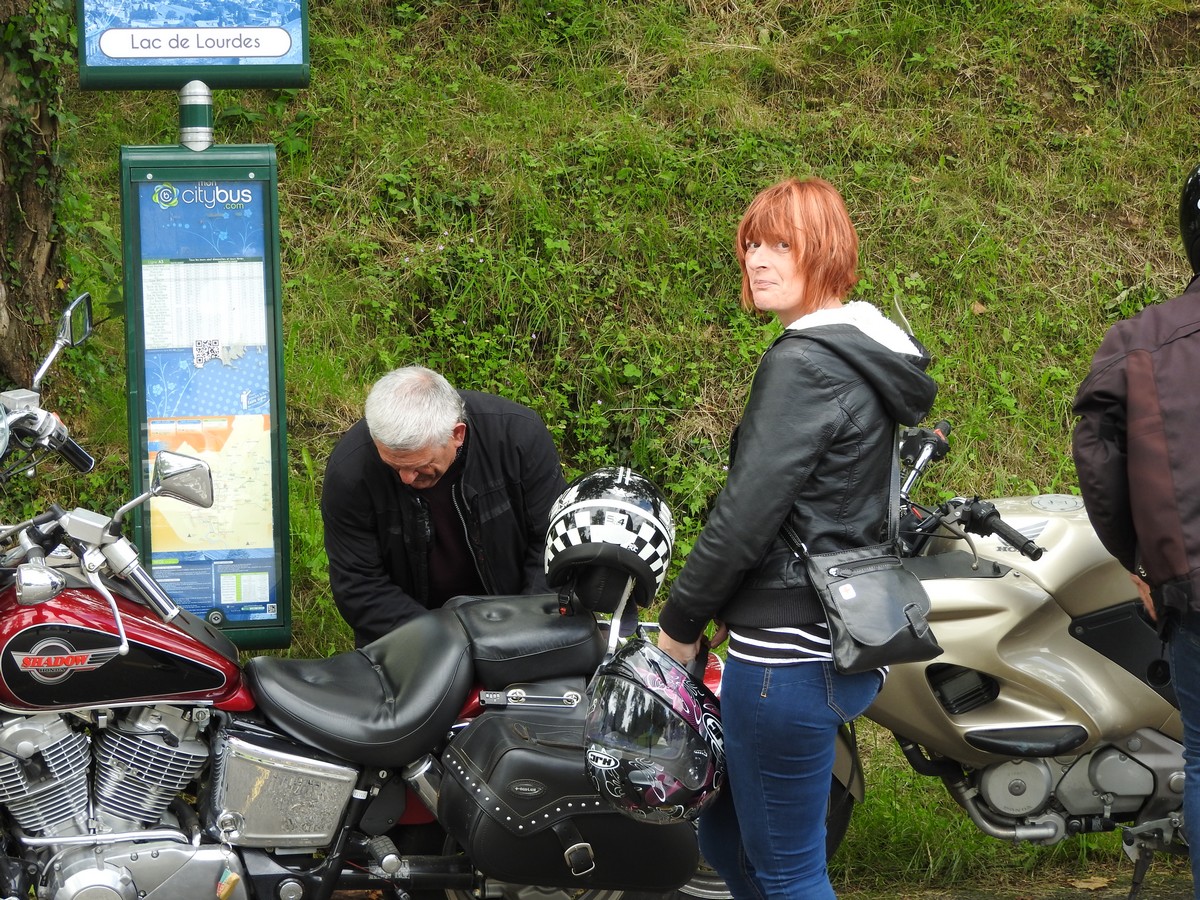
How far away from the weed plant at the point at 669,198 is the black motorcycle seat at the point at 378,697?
1.74 m

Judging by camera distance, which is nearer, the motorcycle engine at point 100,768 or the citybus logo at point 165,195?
the motorcycle engine at point 100,768

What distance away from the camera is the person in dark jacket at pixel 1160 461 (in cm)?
271

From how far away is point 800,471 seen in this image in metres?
2.54

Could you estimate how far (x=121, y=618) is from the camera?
3.10m

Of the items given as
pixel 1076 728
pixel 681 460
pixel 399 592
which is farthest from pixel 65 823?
pixel 681 460

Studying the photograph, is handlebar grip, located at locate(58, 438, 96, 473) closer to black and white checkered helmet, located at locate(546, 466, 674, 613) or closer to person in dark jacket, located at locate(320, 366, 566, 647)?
person in dark jacket, located at locate(320, 366, 566, 647)

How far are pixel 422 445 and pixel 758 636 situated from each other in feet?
4.11

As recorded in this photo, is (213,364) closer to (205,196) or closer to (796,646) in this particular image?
(205,196)

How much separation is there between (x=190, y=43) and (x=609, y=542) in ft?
6.28

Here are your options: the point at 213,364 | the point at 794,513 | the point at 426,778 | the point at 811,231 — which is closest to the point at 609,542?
the point at 794,513

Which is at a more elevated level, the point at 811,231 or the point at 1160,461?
the point at 811,231

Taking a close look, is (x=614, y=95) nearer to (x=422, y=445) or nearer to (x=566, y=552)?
(x=422, y=445)

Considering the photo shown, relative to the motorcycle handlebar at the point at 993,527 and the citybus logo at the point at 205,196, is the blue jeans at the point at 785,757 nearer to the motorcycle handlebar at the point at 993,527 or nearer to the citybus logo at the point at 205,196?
the motorcycle handlebar at the point at 993,527

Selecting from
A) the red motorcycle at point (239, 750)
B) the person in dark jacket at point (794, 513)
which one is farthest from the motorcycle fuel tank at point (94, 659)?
the person in dark jacket at point (794, 513)
